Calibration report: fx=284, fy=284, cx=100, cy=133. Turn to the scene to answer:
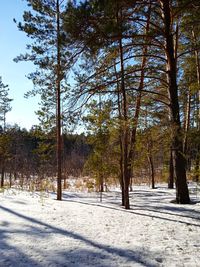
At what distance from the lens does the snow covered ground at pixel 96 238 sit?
447cm

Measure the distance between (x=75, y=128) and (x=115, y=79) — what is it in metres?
2.27

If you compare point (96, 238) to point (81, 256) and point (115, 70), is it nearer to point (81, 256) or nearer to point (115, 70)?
point (81, 256)

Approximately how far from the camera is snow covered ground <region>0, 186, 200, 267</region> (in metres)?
4.47

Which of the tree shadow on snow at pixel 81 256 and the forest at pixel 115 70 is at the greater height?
the forest at pixel 115 70

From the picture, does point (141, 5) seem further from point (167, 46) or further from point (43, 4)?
point (43, 4)

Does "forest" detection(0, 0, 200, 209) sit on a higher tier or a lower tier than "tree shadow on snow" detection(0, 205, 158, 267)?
higher

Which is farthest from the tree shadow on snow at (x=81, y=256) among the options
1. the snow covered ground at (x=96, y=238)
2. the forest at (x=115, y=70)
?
the forest at (x=115, y=70)

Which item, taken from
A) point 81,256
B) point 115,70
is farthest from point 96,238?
point 115,70

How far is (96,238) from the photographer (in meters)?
5.65

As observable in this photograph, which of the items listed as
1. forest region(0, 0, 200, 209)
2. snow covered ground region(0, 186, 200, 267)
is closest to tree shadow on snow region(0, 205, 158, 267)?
snow covered ground region(0, 186, 200, 267)

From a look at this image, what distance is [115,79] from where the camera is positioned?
9203 millimetres

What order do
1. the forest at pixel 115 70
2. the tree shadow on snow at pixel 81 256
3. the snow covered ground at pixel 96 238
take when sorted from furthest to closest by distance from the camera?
1. the forest at pixel 115 70
2. the snow covered ground at pixel 96 238
3. the tree shadow on snow at pixel 81 256

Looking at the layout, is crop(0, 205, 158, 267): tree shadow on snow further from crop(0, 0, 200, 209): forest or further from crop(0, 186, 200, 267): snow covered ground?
crop(0, 0, 200, 209): forest

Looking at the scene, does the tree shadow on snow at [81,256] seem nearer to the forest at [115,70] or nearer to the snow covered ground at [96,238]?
the snow covered ground at [96,238]
